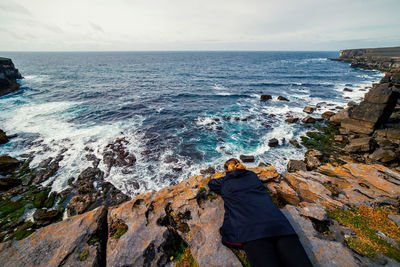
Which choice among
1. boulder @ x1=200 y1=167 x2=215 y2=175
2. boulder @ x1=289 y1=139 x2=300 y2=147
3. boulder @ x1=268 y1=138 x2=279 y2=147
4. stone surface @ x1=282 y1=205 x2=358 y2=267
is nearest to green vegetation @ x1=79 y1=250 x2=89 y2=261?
stone surface @ x1=282 y1=205 x2=358 y2=267

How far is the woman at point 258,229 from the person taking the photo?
15.2 feet

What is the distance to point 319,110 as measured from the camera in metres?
32.1

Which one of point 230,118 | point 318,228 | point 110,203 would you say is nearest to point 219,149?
point 230,118

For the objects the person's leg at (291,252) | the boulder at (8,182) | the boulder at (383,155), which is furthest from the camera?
the boulder at (383,155)

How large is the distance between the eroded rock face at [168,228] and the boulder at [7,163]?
1773 cm

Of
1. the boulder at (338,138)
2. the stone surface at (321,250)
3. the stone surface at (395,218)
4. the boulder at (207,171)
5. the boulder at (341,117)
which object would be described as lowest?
the boulder at (207,171)

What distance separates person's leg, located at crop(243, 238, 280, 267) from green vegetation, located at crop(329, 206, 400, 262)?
331 centimetres

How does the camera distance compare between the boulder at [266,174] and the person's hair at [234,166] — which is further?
the boulder at [266,174]

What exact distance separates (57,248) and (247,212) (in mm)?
6959

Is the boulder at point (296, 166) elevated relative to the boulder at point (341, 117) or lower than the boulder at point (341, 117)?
lower

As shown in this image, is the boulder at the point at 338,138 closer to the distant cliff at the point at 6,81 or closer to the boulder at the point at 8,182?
the boulder at the point at 8,182

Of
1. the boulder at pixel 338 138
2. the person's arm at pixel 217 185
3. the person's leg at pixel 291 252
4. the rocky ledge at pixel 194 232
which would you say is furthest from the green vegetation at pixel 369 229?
the boulder at pixel 338 138

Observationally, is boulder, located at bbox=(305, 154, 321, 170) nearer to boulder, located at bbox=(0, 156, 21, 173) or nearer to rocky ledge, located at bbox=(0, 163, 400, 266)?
rocky ledge, located at bbox=(0, 163, 400, 266)

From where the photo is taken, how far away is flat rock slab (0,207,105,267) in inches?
205
